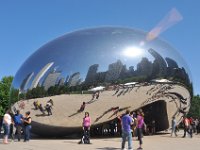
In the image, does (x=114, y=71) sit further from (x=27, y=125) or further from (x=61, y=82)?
(x=27, y=125)

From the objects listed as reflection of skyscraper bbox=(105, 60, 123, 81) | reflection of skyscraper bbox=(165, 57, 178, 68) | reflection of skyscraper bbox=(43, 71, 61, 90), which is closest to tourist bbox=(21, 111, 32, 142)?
reflection of skyscraper bbox=(43, 71, 61, 90)

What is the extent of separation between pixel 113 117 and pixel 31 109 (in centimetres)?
333

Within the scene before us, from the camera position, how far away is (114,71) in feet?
50.4

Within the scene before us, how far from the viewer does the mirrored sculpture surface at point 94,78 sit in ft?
50.2

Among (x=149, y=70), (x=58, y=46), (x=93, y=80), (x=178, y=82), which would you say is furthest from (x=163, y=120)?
(x=58, y=46)

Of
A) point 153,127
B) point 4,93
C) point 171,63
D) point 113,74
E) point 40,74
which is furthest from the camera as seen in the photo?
point 4,93

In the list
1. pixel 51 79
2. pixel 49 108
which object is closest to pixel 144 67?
pixel 51 79

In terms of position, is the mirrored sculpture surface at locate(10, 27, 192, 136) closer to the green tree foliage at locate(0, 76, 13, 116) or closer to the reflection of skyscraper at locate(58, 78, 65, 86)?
the reflection of skyscraper at locate(58, 78, 65, 86)

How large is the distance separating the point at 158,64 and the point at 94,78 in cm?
287

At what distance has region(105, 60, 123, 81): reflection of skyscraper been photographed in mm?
15312

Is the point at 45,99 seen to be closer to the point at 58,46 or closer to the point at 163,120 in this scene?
the point at 58,46

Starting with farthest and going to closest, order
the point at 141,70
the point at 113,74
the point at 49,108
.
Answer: the point at 141,70 → the point at 49,108 → the point at 113,74

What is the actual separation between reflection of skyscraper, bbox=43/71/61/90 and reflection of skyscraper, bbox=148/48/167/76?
3913 mm

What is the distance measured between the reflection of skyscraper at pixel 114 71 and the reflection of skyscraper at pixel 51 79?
76.8 inches
